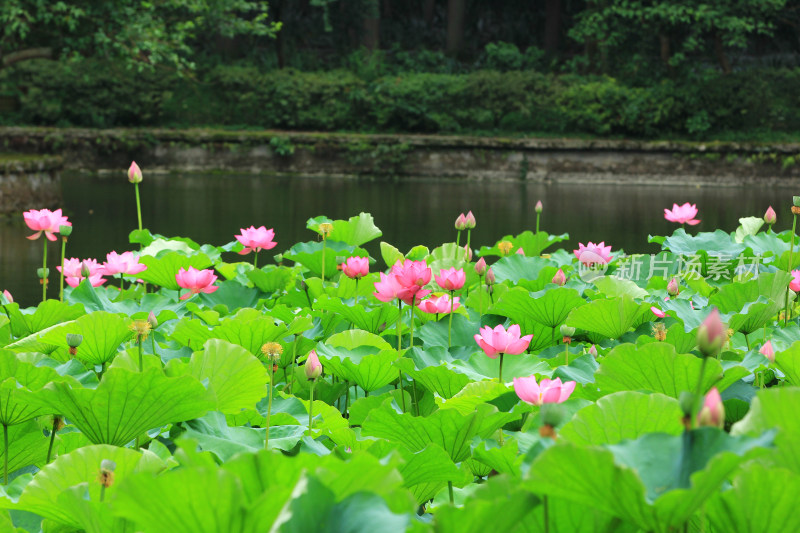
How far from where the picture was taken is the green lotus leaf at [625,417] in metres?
0.88

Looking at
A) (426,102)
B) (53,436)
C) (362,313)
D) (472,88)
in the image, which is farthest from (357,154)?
(53,436)

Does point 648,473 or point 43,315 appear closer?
point 648,473

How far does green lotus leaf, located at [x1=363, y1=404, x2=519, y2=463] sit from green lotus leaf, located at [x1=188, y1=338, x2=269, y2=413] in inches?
7.1

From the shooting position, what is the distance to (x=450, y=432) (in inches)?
44.6

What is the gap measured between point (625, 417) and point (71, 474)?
1.92 ft

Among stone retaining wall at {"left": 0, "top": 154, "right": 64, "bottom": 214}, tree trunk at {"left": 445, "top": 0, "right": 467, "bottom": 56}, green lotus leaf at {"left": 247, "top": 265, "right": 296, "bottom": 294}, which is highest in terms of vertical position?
tree trunk at {"left": 445, "top": 0, "right": 467, "bottom": 56}

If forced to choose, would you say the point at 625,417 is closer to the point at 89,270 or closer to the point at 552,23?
the point at 89,270

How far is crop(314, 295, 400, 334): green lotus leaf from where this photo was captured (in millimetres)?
1855

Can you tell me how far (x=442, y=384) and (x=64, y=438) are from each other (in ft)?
1.87

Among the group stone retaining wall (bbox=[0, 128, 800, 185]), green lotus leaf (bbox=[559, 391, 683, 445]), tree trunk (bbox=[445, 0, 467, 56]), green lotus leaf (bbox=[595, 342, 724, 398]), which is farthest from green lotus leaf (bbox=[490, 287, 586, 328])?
tree trunk (bbox=[445, 0, 467, 56])

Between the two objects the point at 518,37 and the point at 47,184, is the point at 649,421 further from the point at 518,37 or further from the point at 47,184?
the point at 518,37

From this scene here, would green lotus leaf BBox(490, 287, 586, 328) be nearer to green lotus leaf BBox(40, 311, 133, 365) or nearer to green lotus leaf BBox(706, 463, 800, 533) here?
green lotus leaf BBox(40, 311, 133, 365)

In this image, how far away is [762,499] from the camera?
716 millimetres

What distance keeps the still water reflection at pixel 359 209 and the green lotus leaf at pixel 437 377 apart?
3774 mm
